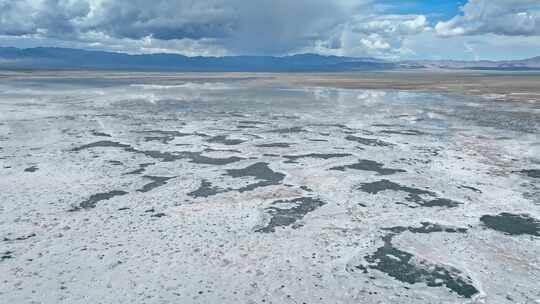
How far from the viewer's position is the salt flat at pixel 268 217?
20.3 ft

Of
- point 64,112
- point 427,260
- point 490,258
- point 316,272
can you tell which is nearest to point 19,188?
point 316,272

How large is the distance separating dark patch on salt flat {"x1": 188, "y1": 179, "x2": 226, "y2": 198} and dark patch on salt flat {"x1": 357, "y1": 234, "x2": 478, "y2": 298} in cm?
417

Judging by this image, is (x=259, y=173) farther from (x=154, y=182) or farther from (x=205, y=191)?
(x=154, y=182)

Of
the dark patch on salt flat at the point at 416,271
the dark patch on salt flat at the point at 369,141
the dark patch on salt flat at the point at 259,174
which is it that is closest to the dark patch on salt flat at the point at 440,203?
the dark patch on salt flat at the point at 416,271

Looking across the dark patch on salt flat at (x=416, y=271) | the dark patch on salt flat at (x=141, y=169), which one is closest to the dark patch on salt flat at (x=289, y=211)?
the dark patch on salt flat at (x=416, y=271)

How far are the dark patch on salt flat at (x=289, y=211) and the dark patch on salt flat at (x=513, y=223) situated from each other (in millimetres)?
3187

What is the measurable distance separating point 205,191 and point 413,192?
185 inches

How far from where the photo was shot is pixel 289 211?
→ 9234mm

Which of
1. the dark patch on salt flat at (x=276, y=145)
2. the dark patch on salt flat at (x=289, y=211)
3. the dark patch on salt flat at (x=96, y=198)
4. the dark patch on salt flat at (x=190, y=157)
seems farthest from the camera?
the dark patch on salt flat at (x=276, y=145)

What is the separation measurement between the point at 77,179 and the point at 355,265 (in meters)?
7.36

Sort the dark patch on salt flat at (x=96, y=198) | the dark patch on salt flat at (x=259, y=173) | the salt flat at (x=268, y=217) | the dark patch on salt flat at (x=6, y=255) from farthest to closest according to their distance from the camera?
the dark patch on salt flat at (x=259, y=173)
the dark patch on salt flat at (x=96, y=198)
the dark patch on salt flat at (x=6, y=255)
the salt flat at (x=268, y=217)

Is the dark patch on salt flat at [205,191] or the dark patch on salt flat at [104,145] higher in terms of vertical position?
the dark patch on salt flat at [104,145]

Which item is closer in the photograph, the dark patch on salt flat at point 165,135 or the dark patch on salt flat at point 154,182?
the dark patch on salt flat at point 154,182

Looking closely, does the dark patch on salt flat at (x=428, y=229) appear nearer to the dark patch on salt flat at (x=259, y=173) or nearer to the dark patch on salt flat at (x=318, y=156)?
the dark patch on salt flat at (x=259, y=173)
